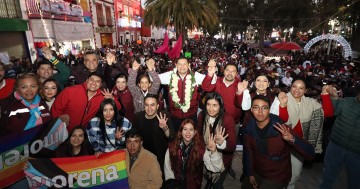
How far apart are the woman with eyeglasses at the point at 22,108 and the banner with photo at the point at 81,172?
53 cm

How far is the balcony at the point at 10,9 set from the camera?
14113 millimetres

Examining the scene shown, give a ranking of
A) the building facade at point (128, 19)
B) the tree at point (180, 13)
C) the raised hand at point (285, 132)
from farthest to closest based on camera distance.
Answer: the building facade at point (128, 19) → the tree at point (180, 13) → the raised hand at point (285, 132)

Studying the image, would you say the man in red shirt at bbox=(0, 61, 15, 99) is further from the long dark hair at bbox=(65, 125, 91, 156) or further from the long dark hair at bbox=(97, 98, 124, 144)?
the long dark hair at bbox=(97, 98, 124, 144)

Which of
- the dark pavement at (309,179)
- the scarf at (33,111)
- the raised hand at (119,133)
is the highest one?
the scarf at (33,111)

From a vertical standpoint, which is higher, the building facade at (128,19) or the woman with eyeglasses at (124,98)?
the building facade at (128,19)

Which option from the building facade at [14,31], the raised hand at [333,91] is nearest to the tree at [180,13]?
the building facade at [14,31]

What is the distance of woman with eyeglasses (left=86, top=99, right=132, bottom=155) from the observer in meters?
3.39

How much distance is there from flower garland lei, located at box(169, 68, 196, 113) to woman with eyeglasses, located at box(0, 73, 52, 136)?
7.32 ft

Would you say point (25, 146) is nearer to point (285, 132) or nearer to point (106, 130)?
point (106, 130)

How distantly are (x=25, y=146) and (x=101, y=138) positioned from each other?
38.8 inches

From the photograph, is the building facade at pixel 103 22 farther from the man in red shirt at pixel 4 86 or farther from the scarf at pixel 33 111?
the scarf at pixel 33 111

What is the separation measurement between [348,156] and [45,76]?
5.43m

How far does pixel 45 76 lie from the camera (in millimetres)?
4668

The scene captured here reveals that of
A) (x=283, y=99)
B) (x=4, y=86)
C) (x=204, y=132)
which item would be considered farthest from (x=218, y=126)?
(x=4, y=86)
